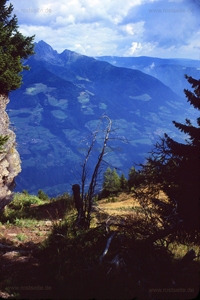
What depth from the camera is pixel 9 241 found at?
5.98 m

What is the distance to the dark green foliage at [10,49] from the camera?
9445 mm

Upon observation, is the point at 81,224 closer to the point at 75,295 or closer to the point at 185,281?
the point at 75,295

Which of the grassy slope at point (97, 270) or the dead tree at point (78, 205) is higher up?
the dead tree at point (78, 205)

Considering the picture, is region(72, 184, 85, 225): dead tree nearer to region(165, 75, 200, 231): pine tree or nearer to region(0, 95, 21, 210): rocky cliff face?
region(165, 75, 200, 231): pine tree

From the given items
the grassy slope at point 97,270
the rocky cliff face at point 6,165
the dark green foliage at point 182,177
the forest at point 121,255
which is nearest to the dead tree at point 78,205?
the forest at point 121,255

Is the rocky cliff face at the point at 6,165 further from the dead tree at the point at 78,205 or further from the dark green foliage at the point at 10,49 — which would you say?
the dead tree at the point at 78,205

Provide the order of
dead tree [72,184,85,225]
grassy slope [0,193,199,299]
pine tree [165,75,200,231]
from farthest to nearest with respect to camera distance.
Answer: dead tree [72,184,85,225] < pine tree [165,75,200,231] < grassy slope [0,193,199,299]

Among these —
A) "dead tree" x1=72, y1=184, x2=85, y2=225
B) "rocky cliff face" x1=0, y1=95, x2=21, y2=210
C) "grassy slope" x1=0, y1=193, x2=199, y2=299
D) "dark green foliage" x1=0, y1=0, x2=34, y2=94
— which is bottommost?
"grassy slope" x1=0, y1=193, x2=199, y2=299

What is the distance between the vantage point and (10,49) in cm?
941

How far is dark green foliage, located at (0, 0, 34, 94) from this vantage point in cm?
945

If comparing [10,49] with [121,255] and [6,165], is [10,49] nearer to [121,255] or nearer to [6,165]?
[6,165]

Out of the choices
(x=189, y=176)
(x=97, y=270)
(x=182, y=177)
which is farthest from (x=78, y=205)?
(x=189, y=176)

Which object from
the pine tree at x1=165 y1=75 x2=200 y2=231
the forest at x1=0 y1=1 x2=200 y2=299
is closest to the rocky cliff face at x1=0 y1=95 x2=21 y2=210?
the forest at x1=0 y1=1 x2=200 y2=299

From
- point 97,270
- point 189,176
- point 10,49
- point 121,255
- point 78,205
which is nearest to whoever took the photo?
point 97,270
